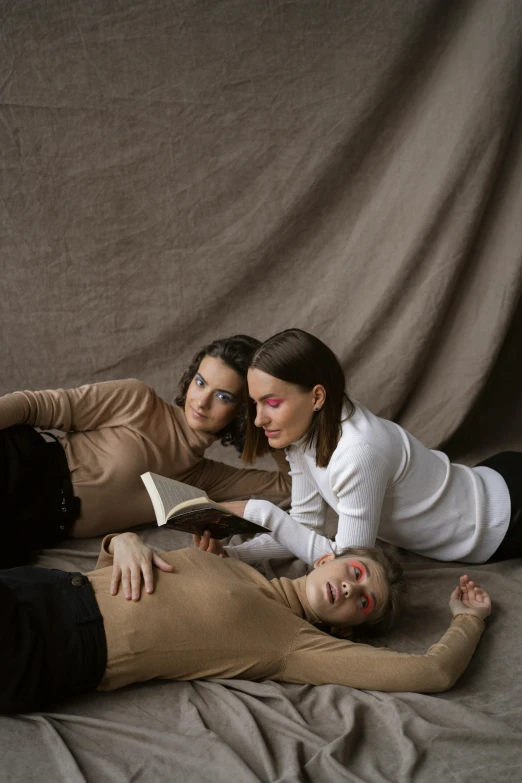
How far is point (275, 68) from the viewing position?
3.18 m

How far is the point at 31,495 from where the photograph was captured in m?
2.48

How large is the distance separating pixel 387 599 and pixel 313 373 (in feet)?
2.09

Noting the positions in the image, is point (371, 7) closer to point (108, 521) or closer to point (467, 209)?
point (467, 209)

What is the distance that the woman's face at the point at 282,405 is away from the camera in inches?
86.3

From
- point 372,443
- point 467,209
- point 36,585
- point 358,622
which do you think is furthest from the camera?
point 467,209

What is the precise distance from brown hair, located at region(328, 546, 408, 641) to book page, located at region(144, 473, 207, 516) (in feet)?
1.39

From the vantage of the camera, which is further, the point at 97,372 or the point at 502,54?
the point at 97,372

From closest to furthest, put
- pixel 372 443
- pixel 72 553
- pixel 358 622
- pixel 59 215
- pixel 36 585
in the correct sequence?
pixel 36 585
pixel 358 622
pixel 372 443
pixel 72 553
pixel 59 215

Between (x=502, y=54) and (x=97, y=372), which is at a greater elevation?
(x=502, y=54)

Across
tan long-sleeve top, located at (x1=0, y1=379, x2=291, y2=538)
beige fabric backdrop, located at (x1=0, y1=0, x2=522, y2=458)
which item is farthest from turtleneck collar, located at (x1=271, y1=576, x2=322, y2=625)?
beige fabric backdrop, located at (x1=0, y1=0, x2=522, y2=458)

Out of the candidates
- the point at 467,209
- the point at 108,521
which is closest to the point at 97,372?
the point at 108,521

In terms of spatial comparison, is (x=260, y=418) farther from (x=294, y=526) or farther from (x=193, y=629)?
(x=193, y=629)

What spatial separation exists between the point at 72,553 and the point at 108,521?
0.18 meters

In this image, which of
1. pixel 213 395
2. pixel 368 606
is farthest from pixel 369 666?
pixel 213 395
